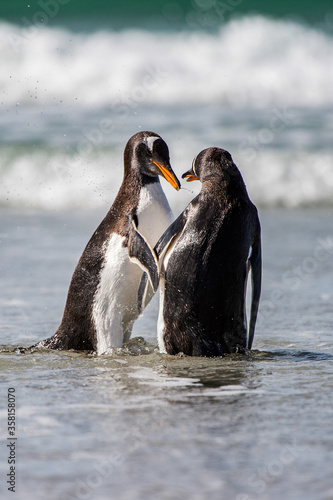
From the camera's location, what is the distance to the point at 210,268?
441 centimetres

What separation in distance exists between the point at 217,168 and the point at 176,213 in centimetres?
765

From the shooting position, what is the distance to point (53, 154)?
52.1 ft

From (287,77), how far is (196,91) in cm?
231

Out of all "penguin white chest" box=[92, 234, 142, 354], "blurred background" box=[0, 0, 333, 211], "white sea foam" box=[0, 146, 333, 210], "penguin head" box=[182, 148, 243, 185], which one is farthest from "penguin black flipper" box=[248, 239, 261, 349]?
"blurred background" box=[0, 0, 333, 211]

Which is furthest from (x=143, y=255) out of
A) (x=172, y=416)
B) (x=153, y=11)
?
(x=153, y=11)

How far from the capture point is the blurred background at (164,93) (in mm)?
14734

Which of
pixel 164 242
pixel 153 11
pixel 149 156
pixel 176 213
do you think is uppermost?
pixel 153 11

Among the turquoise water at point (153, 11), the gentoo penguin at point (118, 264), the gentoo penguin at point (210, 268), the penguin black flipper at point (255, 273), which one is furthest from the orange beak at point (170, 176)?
the turquoise water at point (153, 11)

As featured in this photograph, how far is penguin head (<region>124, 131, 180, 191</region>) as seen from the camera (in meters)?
4.92

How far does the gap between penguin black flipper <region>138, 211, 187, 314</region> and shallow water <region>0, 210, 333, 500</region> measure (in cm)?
36

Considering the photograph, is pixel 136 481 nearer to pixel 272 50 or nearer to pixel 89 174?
pixel 89 174

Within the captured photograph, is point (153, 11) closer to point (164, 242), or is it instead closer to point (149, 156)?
point (149, 156)

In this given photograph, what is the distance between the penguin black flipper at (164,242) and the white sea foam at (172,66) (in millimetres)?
14530

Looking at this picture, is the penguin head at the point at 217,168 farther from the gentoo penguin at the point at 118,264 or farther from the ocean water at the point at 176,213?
the ocean water at the point at 176,213
